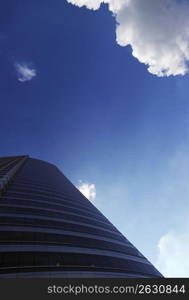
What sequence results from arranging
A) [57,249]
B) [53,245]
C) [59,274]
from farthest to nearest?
1. [53,245]
2. [57,249]
3. [59,274]

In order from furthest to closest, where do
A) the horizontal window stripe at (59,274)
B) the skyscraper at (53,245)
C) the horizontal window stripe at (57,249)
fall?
the horizontal window stripe at (57,249) → the skyscraper at (53,245) → the horizontal window stripe at (59,274)

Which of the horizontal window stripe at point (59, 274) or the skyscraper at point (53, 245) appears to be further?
the skyscraper at point (53, 245)

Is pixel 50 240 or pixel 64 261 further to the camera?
pixel 50 240

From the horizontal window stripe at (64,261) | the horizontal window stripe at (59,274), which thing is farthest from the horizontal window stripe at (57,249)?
the horizontal window stripe at (59,274)

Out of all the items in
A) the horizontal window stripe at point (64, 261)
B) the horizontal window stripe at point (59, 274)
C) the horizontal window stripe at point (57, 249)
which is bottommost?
the horizontal window stripe at point (59, 274)

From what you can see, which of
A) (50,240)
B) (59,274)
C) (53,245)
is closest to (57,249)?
(53,245)

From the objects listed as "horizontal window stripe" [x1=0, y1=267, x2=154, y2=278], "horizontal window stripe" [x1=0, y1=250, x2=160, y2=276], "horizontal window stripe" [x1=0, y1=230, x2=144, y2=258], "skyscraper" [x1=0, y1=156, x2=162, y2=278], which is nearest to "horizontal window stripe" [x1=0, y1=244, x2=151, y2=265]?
"skyscraper" [x1=0, y1=156, x2=162, y2=278]

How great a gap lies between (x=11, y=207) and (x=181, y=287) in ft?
104

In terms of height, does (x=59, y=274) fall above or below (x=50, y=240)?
below

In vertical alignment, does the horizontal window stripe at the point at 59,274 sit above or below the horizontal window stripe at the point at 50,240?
below

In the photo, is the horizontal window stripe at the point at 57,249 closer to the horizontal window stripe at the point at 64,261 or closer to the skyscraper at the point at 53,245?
the skyscraper at the point at 53,245

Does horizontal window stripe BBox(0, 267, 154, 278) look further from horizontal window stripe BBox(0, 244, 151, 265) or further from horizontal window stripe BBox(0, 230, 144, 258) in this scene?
horizontal window stripe BBox(0, 230, 144, 258)

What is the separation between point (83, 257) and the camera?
97.5 ft

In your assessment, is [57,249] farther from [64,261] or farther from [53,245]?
[64,261]
